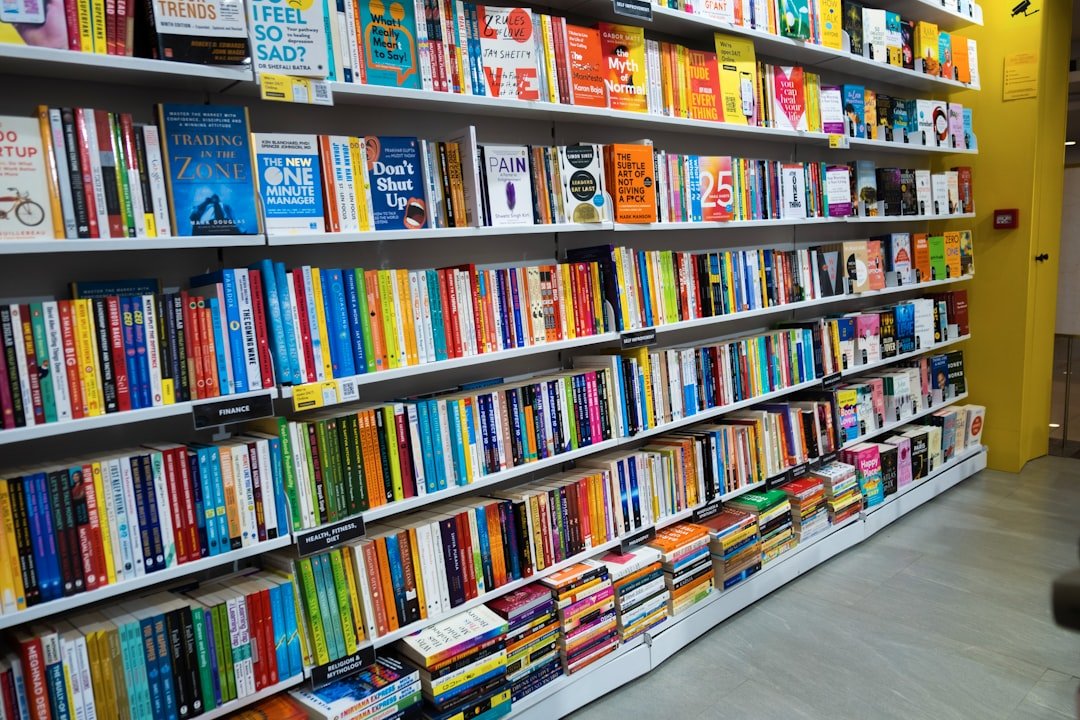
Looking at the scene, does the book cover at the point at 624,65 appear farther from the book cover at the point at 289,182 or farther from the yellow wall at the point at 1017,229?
the yellow wall at the point at 1017,229

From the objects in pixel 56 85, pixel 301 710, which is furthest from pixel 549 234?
pixel 301 710

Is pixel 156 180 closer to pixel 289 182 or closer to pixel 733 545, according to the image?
pixel 289 182

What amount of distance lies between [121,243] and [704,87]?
89.0 inches

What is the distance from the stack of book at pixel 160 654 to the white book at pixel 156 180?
36.3 inches

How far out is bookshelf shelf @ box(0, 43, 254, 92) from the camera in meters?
1.54

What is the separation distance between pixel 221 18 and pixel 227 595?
4.73 ft

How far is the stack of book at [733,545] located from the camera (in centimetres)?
297

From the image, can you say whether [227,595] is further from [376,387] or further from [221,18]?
[221,18]

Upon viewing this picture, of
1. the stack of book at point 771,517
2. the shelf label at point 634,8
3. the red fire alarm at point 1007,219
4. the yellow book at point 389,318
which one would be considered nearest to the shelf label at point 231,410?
the yellow book at point 389,318

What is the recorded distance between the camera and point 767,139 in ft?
11.6

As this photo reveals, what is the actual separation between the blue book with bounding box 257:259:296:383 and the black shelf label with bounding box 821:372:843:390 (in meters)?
2.70

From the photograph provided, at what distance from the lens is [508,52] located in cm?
232

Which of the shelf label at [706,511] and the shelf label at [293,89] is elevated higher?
the shelf label at [293,89]

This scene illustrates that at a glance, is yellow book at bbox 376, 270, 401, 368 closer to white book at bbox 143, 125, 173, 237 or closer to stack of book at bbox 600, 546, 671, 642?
white book at bbox 143, 125, 173, 237
